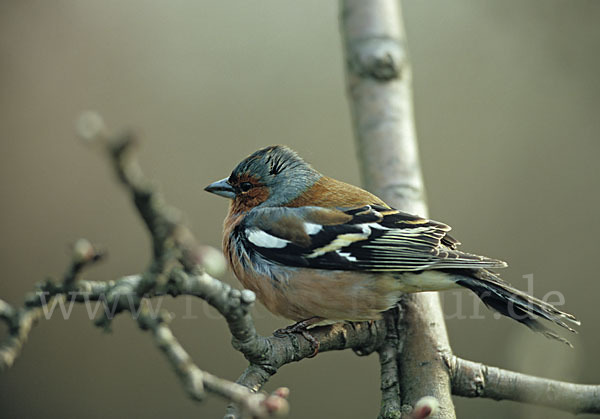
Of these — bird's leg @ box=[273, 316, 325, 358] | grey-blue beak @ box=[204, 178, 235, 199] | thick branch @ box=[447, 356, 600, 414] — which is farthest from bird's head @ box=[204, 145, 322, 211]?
thick branch @ box=[447, 356, 600, 414]

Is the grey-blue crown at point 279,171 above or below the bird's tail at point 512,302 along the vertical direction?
above

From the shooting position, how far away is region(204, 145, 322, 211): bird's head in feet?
9.91

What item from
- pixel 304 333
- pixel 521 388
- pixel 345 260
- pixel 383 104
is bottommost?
pixel 521 388

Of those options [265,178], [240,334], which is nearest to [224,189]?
[265,178]

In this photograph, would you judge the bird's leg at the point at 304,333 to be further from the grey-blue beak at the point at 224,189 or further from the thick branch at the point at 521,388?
the grey-blue beak at the point at 224,189

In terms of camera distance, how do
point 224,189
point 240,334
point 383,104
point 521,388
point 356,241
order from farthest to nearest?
point 224,189
point 383,104
point 356,241
point 521,388
point 240,334

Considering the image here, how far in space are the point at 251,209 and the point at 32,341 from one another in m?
2.92

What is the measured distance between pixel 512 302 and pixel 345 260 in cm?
70

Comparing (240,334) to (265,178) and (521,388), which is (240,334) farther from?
(265,178)

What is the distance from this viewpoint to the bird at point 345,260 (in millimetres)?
2371

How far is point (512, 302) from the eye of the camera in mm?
2236

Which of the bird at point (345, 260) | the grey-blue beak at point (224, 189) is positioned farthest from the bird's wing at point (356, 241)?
the grey-blue beak at point (224, 189)

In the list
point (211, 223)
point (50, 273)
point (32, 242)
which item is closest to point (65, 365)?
point (50, 273)

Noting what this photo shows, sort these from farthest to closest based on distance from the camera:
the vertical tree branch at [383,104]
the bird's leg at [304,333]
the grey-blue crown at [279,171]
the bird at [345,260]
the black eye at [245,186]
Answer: the black eye at [245,186] < the grey-blue crown at [279,171] < the vertical tree branch at [383,104] < the bird at [345,260] < the bird's leg at [304,333]
